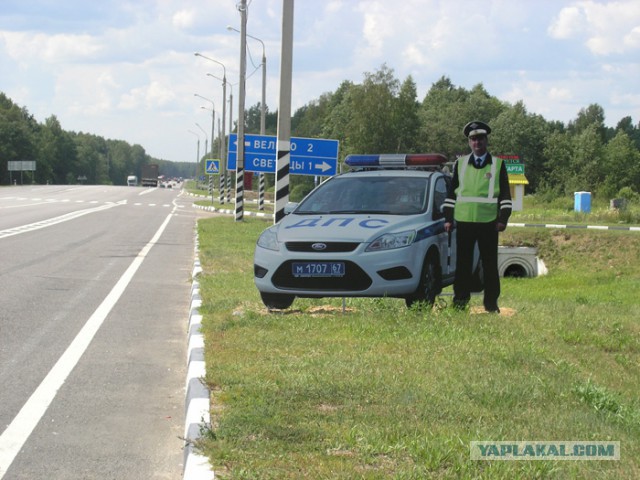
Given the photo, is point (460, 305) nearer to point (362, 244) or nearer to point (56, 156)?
point (362, 244)

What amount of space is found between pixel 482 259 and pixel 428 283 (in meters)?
0.65

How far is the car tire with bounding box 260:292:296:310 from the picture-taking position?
10.5m

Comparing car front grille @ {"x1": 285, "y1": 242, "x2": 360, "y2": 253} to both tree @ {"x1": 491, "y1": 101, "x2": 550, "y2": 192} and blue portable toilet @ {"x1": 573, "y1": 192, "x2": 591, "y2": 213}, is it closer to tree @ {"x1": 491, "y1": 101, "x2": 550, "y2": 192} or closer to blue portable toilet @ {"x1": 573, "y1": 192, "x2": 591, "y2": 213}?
blue portable toilet @ {"x1": 573, "y1": 192, "x2": 591, "y2": 213}

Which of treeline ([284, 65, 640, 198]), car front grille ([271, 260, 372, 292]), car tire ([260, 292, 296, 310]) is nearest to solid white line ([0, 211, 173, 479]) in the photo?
car tire ([260, 292, 296, 310])

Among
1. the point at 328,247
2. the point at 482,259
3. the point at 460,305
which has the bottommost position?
the point at 460,305

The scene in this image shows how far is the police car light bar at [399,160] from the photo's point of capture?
12000 mm

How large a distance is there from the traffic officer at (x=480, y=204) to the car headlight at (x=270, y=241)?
1.85m

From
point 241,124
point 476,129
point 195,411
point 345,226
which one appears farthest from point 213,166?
point 195,411

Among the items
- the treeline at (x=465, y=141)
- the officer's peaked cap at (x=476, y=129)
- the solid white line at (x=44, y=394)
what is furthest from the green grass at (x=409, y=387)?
the treeline at (x=465, y=141)

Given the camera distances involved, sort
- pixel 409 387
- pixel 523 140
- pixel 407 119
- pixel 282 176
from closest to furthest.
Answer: pixel 409 387 < pixel 282 176 < pixel 407 119 < pixel 523 140

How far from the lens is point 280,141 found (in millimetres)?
15453

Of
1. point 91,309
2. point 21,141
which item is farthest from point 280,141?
point 21,141

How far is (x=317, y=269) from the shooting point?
980 centimetres

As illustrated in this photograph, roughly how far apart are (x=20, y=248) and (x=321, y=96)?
14537 centimetres
